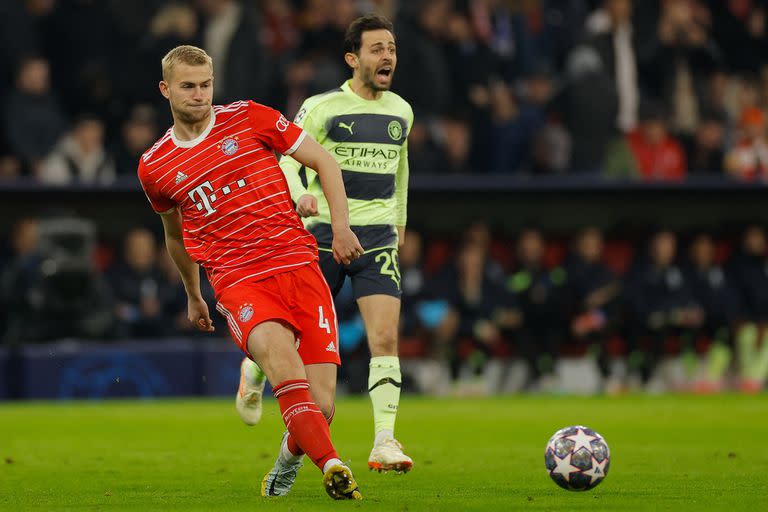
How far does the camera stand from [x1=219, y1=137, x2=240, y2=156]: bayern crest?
283 inches

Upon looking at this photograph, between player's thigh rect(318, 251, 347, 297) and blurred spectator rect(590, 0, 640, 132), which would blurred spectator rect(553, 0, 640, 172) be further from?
player's thigh rect(318, 251, 347, 297)

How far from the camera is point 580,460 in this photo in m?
7.37

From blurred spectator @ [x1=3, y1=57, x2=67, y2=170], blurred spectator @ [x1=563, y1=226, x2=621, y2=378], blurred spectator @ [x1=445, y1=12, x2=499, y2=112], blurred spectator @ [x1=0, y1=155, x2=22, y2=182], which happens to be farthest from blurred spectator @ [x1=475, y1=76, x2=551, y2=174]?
blurred spectator @ [x1=0, y1=155, x2=22, y2=182]

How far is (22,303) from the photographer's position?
1802 centimetres

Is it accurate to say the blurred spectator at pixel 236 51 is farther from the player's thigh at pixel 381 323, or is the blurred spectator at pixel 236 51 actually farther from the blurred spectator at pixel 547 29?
the player's thigh at pixel 381 323

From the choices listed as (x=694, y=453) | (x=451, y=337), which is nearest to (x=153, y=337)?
(x=451, y=337)

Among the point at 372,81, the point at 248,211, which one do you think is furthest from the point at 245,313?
the point at 372,81

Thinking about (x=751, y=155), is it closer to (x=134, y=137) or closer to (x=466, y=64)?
(x=466, y=64)

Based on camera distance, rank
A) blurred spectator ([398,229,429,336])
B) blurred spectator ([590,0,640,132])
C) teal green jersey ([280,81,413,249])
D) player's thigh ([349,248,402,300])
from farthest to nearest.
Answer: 1. blurred spectator ([590,0,640,132])
2. blurred spectator ([398,229,429,336])
3. teal green jersey ([280,81,413,249])
4. player's thigh ([349,248,402,300])

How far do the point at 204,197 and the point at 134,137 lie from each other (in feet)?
37.3

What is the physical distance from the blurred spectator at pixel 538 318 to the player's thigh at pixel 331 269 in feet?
32.5

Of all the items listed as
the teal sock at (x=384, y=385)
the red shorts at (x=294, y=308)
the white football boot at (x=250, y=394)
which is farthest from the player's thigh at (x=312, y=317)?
the white football boot at (x=250, y=394)

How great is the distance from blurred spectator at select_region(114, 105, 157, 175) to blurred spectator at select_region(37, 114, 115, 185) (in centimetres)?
16

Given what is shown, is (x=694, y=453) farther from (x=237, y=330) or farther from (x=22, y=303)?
(x=22, y=303)
